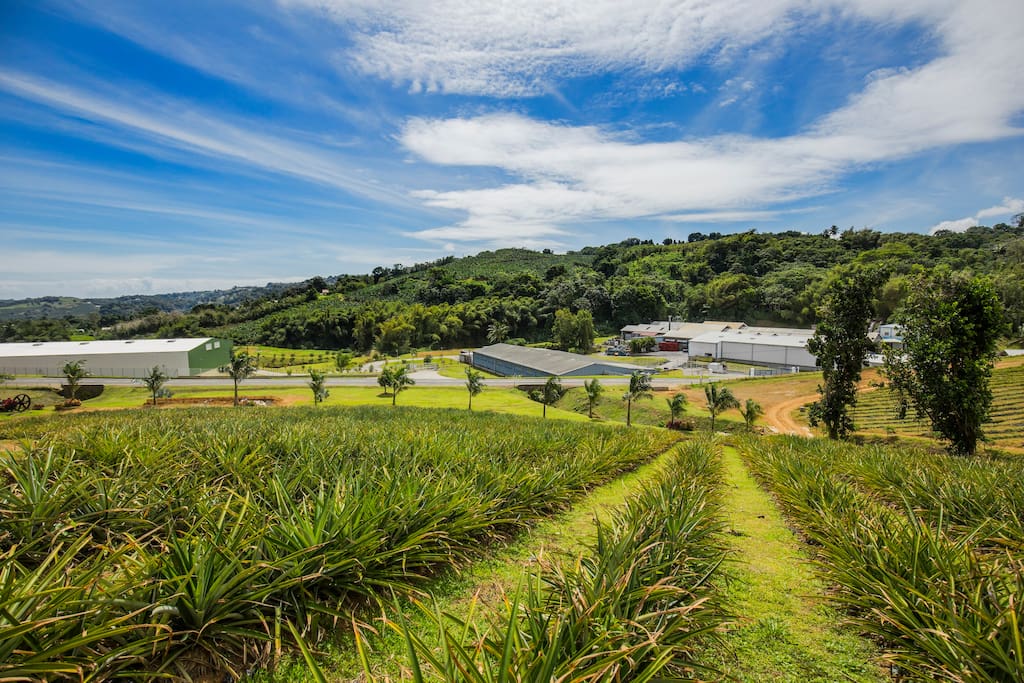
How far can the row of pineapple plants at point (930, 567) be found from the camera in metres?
2.99

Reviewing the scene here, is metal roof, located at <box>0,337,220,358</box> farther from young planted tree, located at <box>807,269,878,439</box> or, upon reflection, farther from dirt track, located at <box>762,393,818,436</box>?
young planted tree, located at <box>807,269,878,439</box>

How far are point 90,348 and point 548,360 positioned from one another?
51.5m

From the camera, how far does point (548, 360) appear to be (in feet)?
185

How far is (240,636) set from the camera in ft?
10.1

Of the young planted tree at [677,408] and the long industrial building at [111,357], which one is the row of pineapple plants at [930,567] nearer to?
the young planted tree at [677,408]

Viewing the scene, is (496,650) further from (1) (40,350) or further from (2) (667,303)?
(2) (667,303)

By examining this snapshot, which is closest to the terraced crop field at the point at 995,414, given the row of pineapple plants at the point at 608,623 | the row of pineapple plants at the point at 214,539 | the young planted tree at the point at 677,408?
the young planted tree at the point at 677,408

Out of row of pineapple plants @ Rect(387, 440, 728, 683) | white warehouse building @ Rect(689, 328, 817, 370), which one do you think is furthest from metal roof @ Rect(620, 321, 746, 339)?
row of pineapple plants @ Rect(387, 440, 728, 683)

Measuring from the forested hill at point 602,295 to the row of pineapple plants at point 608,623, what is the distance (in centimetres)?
7370

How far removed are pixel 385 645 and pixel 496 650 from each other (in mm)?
1123

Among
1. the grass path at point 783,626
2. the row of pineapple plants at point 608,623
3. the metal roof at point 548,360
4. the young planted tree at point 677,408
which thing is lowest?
the young planted tree at point 677,408

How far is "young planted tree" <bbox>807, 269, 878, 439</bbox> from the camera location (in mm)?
24031

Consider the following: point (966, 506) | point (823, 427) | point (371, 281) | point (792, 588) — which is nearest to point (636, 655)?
point (792, 588)

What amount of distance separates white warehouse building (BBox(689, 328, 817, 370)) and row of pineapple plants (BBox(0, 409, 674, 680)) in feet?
208
